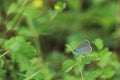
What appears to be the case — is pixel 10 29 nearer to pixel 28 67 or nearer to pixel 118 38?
pixel 28 67

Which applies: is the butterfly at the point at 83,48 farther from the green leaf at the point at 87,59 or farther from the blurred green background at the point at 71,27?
the blurred green background at the point at 71,27

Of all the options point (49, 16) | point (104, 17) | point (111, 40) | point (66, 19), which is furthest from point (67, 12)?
point (49, 16)

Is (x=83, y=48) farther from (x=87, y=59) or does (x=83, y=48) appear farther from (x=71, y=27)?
(x=71, y=27)

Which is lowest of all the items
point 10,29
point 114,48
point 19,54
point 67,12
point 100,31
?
point 19,54

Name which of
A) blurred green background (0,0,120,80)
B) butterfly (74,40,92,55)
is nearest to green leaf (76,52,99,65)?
butterfly (74,40,92,55)

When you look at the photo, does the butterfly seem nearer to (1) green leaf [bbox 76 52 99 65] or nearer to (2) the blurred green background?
(1) green leaf [bbox 76 52 99 65]

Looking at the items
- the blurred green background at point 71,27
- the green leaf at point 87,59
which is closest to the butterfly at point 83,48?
the green leaf at point 87,59

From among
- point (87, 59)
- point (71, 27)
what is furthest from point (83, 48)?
point (71, 27)

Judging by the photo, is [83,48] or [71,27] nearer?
[83,48]
